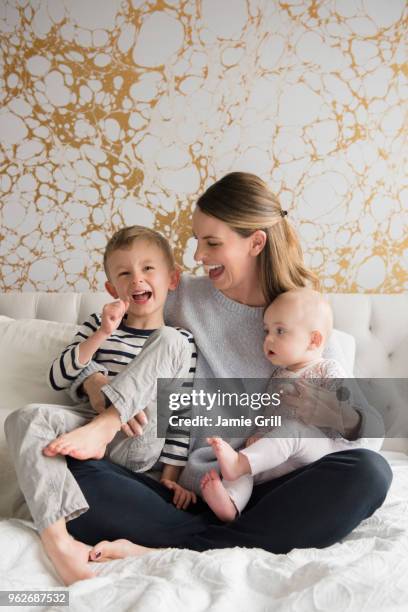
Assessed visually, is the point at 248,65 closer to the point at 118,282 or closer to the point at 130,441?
the point at 118,282

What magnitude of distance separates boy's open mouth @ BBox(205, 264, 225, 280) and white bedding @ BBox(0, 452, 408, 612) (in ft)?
2.23

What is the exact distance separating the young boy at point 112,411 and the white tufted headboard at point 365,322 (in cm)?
56

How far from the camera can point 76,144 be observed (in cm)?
242

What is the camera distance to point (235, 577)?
1060mm

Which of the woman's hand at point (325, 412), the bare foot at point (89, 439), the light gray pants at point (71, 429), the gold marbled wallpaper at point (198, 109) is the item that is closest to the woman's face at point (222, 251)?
the light gray pants at point (71, 429)

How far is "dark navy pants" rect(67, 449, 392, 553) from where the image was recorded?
127 cm

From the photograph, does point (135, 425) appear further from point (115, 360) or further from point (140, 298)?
point (140, 298)

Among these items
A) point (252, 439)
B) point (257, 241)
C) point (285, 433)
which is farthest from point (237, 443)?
point (257, 241)

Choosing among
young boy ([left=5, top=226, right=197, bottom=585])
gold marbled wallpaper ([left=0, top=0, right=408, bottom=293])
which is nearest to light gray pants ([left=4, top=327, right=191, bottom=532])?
young boy ([left=5, top=226, right=197, bottom=585])

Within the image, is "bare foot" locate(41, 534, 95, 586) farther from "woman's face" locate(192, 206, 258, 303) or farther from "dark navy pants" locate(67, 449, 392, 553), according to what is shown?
"woman's face" locate(192, 206, 258, 303)

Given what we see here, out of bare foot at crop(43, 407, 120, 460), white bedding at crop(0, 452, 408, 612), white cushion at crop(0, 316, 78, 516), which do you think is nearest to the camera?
white bedding at crop(0, 452, 408, 612)

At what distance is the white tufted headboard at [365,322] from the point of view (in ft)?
7.13

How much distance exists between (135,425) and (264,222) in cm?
60

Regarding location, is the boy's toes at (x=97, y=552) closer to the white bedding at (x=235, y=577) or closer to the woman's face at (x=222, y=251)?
the white bedding at (x=235, y=577)
